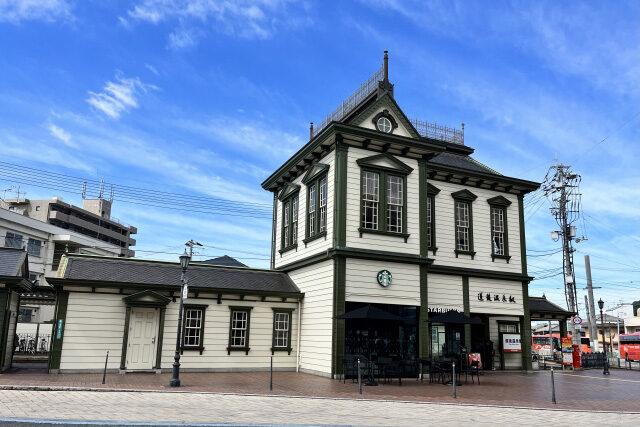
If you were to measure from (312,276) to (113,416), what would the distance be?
12.2 meters

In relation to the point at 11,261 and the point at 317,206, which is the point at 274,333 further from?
the point at 11,261

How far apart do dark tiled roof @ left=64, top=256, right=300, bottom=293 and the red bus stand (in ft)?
120

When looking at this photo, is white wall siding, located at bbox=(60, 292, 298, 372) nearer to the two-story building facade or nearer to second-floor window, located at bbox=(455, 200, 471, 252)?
the two-story building facade

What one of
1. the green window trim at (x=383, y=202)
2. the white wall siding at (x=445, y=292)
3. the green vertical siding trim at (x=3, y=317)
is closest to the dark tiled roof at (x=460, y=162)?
the green window trim at (x=383, y=202)

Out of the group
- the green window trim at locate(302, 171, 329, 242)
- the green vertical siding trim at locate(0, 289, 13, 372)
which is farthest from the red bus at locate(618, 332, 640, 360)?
the green vertical siding trim at locate(0, 289, 13, 372)

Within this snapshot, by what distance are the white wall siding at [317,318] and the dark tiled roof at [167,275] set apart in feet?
3.43

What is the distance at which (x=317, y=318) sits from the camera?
20.3m

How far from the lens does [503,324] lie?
26.5m

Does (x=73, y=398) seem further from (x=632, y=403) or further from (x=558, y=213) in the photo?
(x=558, y=213)

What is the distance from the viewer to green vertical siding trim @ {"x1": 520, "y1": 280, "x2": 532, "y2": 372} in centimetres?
2484

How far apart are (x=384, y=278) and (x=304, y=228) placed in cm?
464

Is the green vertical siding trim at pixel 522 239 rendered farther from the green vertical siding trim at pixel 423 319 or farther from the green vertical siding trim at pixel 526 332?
the green vertical siding trim at pixel 423 319

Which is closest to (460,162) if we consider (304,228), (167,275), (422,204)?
(422,204)

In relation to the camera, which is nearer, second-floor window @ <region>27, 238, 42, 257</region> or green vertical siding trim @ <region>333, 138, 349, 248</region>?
green vertical siding trim @ <region>333, 138, 349, 248</region>
